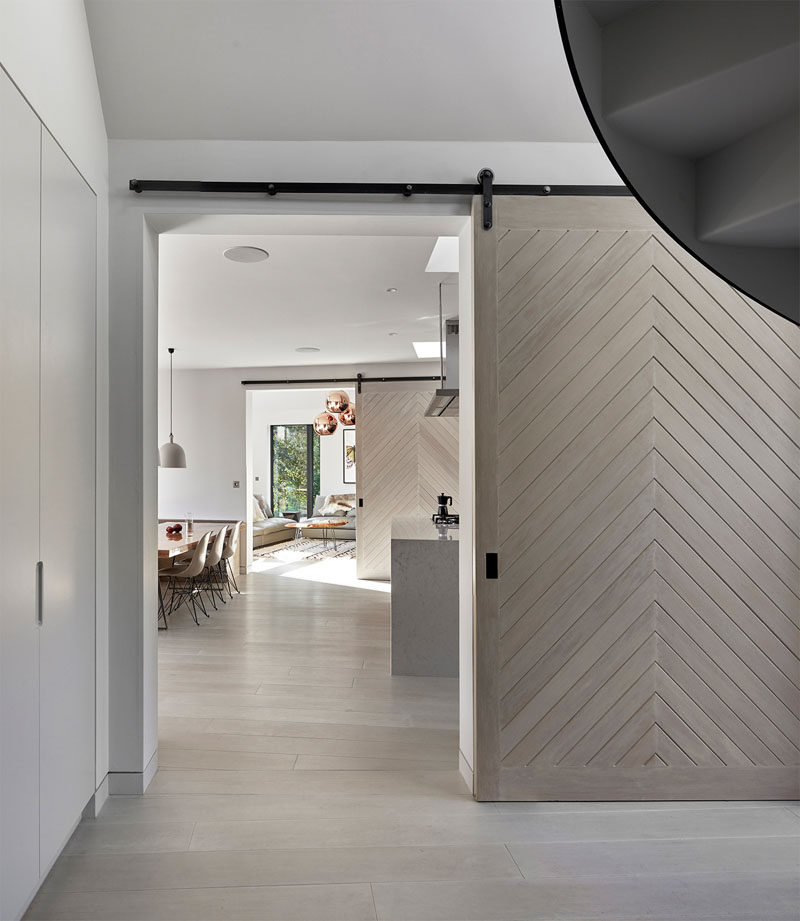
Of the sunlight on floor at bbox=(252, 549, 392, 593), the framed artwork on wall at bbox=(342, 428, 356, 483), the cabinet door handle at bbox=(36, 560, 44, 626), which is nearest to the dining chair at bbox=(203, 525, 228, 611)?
the sunlight on floor at bbox=(252, 549, 392, 593)

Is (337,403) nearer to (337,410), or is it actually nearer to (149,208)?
(337,410)

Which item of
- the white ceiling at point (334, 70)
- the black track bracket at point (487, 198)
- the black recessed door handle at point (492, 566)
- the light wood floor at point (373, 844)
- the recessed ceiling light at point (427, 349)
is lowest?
the light wood floor at point (373, 844)

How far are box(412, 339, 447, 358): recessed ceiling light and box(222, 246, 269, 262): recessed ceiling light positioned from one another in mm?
2978

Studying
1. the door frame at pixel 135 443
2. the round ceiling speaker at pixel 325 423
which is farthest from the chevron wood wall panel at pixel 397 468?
the door frame at pixel 135 443

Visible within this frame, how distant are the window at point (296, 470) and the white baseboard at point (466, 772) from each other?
467 inches

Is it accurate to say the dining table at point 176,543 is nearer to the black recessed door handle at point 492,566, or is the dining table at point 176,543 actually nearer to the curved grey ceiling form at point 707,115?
the black recessed door handle at point 492,566

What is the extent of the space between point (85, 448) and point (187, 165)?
4.16ft

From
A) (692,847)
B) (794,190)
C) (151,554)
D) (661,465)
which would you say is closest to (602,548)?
(661,465)

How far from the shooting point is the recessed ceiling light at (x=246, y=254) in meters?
4.28

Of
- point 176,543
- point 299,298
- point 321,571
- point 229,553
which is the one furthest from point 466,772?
point 321,571

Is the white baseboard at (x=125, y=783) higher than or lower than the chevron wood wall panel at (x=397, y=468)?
lower

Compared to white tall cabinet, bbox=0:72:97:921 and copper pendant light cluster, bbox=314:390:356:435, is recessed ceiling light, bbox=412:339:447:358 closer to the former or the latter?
copper pendant light cluster, bbox=314:390:356:435

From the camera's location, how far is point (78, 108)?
2.42m

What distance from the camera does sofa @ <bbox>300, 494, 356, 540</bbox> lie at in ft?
41.7
